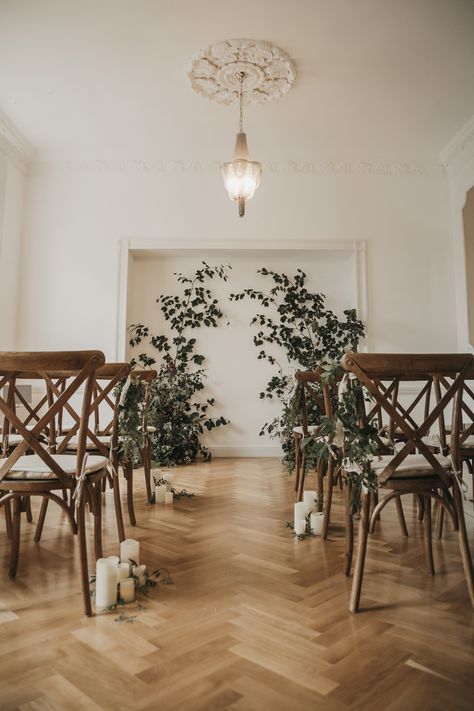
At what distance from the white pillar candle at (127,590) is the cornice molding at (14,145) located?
15.8 ft

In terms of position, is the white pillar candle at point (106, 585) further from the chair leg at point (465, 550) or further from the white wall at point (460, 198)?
the white wall at point (460, 198)

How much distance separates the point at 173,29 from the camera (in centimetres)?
367

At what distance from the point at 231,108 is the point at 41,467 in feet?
13.4

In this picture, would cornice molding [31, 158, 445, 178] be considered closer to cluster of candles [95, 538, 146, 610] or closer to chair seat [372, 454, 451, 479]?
chair seat [372, 454, 451, 479]

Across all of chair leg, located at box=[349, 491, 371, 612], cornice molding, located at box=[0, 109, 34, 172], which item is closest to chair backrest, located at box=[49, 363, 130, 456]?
chair leg, located at box=[349, 491, 371, 612]

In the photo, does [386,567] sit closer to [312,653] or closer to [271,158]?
[312,653]

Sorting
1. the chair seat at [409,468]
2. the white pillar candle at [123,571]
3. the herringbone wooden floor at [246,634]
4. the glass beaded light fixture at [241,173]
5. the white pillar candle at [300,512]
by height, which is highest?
the glass beaded light fixture at [241,173]

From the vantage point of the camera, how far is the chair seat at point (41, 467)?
1.74 meters

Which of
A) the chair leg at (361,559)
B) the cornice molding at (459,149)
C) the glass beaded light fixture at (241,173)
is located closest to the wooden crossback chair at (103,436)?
the chair leg at (361,559)

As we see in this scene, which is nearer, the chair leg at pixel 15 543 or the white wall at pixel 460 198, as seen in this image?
the chair leg at pixel 15 543

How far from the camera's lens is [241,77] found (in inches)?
164

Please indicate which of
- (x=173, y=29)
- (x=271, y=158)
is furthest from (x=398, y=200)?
(x=173, y=29)

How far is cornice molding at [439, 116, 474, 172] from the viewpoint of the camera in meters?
5.04

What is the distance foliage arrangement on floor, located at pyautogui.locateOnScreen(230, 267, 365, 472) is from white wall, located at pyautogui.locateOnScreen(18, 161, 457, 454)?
43cm
